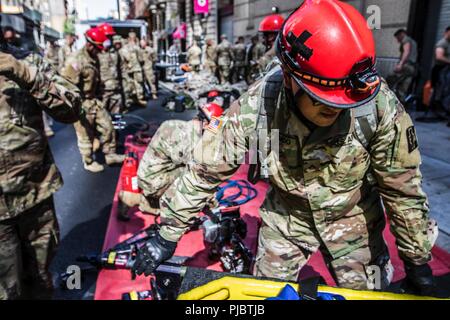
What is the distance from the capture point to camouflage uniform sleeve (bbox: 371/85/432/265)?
5.25ft

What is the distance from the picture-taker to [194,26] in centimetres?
2189

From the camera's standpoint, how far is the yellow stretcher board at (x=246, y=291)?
1345 mm

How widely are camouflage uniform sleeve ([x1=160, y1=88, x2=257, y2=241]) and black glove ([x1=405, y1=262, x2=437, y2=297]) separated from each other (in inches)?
37.2

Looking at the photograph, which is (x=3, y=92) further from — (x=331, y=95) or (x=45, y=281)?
(x=331, y=95)

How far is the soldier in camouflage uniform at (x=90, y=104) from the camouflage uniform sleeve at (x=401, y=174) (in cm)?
469

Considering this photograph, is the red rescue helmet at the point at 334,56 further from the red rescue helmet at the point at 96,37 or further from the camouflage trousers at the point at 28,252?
the red rescue helmet at the point at 96,37

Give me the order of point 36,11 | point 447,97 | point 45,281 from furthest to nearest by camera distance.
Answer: point 36,11 < point 447,97 < point 45,281

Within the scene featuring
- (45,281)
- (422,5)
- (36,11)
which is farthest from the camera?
(36,11)

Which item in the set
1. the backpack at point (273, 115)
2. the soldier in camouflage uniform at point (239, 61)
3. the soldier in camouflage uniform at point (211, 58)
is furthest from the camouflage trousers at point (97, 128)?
the soldier in camouflage uniform at point (211, 58)

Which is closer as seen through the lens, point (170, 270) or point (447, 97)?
point (170, 270)

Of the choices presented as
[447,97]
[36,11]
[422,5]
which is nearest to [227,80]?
[422,5]

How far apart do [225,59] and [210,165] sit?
12.9 m

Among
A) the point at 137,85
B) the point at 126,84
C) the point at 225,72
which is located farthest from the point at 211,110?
the point at 225,72

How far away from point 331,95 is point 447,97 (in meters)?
6.16
